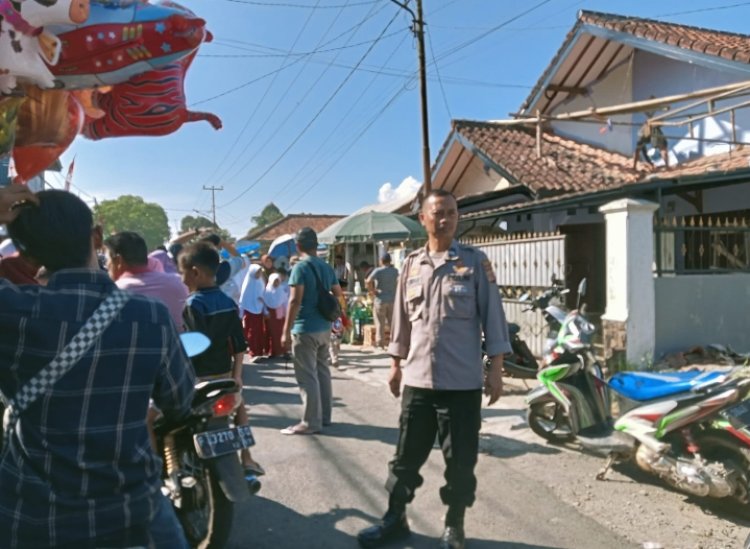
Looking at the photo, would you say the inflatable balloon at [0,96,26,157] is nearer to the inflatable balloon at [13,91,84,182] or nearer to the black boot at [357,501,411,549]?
the inflatable balloon at [13,91,84,182]

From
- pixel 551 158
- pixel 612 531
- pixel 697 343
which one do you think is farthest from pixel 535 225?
pixel 612 531

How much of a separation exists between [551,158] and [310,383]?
822cm

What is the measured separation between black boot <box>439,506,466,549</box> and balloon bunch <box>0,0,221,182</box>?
2575 millimetres

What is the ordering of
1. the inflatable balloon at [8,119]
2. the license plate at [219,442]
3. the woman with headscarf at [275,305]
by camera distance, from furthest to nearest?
the woman with headscarf at [275,305] < the license plate at [219,442] < the inflatable balloon at [8,119]

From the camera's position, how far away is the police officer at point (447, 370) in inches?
121

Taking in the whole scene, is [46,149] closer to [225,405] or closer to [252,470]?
[225,405]

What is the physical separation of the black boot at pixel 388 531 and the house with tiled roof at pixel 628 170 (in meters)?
4.22

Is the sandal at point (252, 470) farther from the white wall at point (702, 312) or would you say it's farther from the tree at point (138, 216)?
the tree at point (138, 216)

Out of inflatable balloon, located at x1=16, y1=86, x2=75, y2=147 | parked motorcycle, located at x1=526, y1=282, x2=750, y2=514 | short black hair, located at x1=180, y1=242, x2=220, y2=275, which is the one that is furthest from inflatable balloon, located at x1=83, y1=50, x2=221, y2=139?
parked motorcycle, located at x1=526, y1=282, x2=750, y2=514

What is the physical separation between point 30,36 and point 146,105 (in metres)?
0.76

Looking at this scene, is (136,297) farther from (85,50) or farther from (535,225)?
(535,225)

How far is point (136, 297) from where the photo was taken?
162cm

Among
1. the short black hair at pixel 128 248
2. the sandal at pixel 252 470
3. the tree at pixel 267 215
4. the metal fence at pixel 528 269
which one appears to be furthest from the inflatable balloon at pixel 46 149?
the tree at pixel 267 215

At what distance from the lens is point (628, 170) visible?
10617mm
